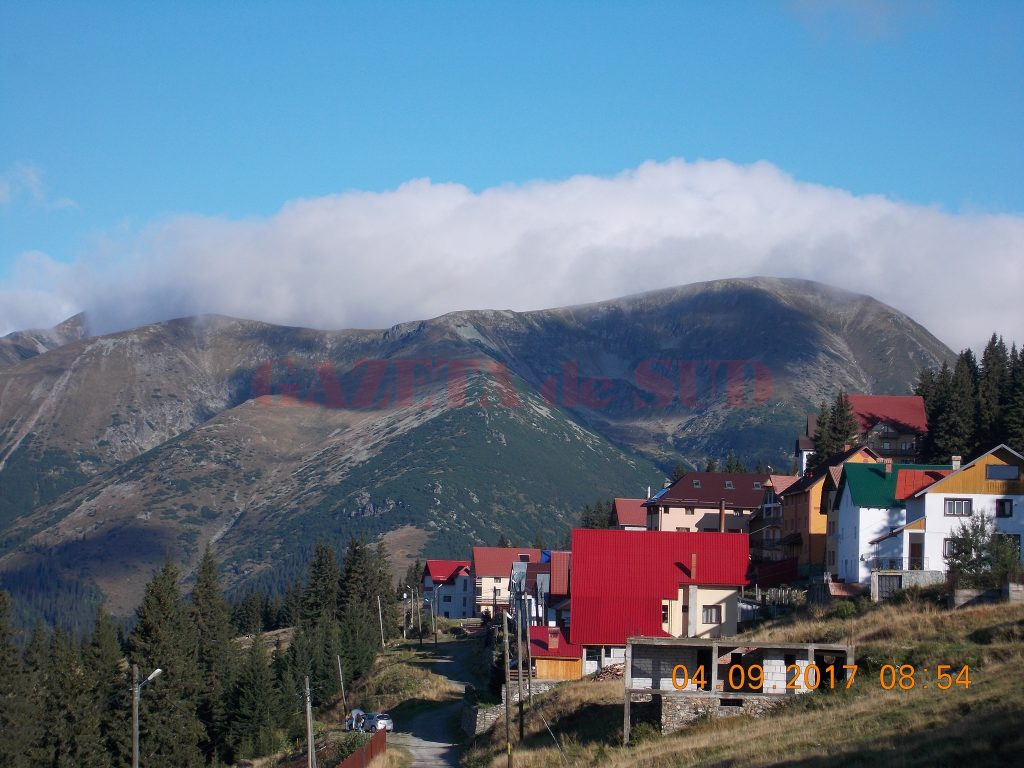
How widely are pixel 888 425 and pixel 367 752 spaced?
75131mm

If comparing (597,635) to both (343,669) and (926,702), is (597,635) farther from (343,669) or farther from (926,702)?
(926,702)

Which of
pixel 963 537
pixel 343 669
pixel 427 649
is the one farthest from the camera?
pixel 427 649

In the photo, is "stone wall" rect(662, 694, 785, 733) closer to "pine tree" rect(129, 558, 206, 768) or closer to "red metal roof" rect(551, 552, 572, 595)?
"pine tree" rect(129, 558, 206, 768)

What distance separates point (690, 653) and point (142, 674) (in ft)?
118

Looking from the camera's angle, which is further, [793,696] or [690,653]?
[690,653]

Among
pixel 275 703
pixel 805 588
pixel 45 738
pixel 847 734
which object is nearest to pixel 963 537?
pixel 805 588

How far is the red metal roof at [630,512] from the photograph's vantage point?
11688 cm

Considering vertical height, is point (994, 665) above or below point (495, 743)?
above

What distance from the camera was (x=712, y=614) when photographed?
67812 mm

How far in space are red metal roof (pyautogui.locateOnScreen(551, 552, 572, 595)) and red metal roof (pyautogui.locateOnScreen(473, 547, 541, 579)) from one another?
2110 inches

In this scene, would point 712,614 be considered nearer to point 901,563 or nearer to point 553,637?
point 553,637

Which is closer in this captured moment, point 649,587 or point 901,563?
point 901,563

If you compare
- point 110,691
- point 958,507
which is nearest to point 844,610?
point 958,507

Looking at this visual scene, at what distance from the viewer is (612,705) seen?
50.1m
